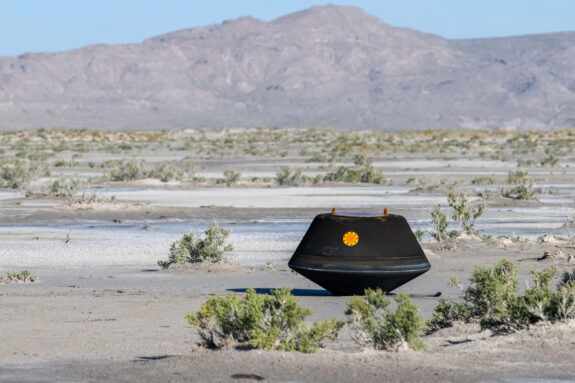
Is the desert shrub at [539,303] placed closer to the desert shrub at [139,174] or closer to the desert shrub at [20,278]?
the desert shrub at [20,278]

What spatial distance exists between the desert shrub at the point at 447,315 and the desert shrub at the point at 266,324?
1710 mm

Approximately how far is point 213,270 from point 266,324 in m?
7.19

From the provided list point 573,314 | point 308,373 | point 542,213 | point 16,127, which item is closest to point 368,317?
point 308,373

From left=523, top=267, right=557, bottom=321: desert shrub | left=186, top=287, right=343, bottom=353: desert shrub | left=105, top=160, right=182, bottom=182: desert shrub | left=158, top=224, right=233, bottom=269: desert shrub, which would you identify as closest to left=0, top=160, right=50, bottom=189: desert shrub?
left=105, top=160, right=182, bottom=182: desert shrub

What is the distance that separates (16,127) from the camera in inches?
6796

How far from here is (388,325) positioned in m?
8.58

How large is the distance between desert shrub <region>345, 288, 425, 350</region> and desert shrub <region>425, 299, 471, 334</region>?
1.40 m

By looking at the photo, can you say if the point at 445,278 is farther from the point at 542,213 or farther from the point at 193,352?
the point at 542,213

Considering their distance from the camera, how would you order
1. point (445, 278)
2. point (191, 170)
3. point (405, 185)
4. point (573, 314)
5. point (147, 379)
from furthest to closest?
1. point (191, 170)
2. point (405, 185)
3. point (445, 278)
4. point (573, 314)
5. point (147, 379)

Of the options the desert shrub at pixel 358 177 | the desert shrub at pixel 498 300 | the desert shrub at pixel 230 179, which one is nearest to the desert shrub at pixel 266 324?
the desert shrub at pixel 498 300

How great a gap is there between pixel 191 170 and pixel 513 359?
115 feet

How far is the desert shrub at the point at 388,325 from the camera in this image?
852 centimetres

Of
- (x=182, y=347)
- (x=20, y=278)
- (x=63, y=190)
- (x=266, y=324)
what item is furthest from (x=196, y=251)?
(x=63, y=190)

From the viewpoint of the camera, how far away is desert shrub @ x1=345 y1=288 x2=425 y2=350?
852 centimetres
